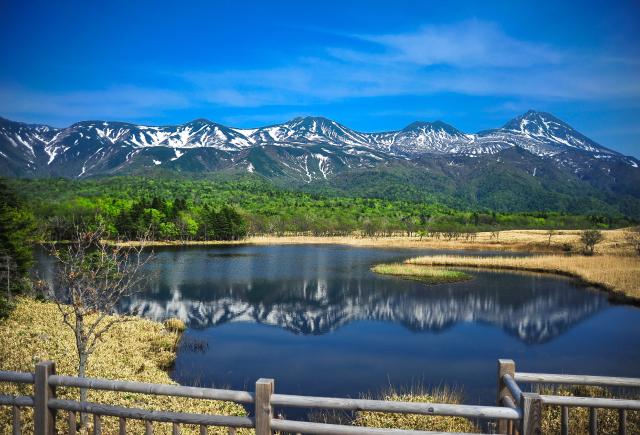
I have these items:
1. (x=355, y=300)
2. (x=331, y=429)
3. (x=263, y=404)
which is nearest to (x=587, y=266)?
(x=355, y=300)

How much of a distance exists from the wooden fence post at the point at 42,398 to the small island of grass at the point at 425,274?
181ft

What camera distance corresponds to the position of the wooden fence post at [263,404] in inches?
278

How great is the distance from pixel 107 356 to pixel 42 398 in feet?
51.2

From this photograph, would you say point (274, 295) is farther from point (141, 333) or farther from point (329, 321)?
point (141, 333)

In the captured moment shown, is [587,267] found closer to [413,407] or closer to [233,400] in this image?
[413,407]

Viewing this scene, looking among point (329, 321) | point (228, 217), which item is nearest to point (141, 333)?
point (329, 321)

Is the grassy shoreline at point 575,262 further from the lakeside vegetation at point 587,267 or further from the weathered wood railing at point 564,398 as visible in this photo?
the weathered wood railing at point 564,398

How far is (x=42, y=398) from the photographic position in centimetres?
791

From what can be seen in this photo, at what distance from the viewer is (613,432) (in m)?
13.6

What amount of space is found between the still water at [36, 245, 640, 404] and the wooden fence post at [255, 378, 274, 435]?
16504 mm

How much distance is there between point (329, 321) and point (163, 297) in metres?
19.9

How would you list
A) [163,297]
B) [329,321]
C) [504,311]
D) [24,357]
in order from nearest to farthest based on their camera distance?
[24,357] < [329,321] < [504,311] < [163,297]

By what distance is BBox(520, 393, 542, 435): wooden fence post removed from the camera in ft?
21.8

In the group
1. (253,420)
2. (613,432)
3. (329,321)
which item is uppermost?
(253,420)
